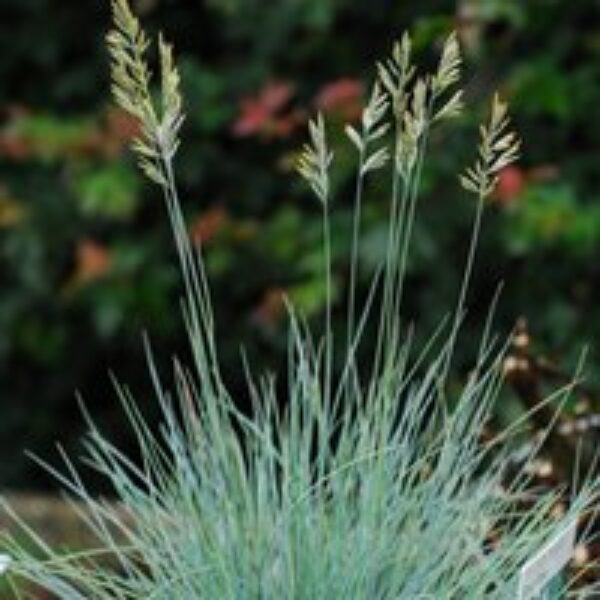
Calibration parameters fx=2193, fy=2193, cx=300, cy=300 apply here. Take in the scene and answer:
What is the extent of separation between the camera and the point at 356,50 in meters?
5.07

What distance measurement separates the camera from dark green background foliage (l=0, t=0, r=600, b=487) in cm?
470

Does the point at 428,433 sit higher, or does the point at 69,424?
the point at 428,433

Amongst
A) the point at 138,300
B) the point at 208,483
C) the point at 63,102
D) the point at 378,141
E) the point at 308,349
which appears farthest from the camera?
the point at 63,102

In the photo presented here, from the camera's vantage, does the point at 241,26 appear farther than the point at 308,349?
Yes

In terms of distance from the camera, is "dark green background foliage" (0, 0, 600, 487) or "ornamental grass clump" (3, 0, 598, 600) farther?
"dark green background foliage" (0, 0, 600, 487)

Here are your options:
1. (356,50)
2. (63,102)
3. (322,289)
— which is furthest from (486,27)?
(63,102)

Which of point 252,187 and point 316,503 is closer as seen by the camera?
point 316,503

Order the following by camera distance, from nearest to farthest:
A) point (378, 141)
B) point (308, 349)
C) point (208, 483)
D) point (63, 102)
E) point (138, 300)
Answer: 1. point (208, 483)
2. point (308, 349)
3. point (378, 141)
4. point (138, 300)
5. point (63, 102)

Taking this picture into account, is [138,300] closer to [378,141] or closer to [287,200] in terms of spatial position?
[287,200]

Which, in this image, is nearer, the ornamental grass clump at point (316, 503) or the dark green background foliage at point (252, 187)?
the ornamental grass clump at point (316, 503)

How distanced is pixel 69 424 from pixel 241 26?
3.79 ft

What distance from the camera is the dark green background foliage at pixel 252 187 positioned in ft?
15.4

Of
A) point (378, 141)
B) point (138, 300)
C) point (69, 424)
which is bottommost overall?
point (69, 424)

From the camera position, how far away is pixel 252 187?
5.10 meters
